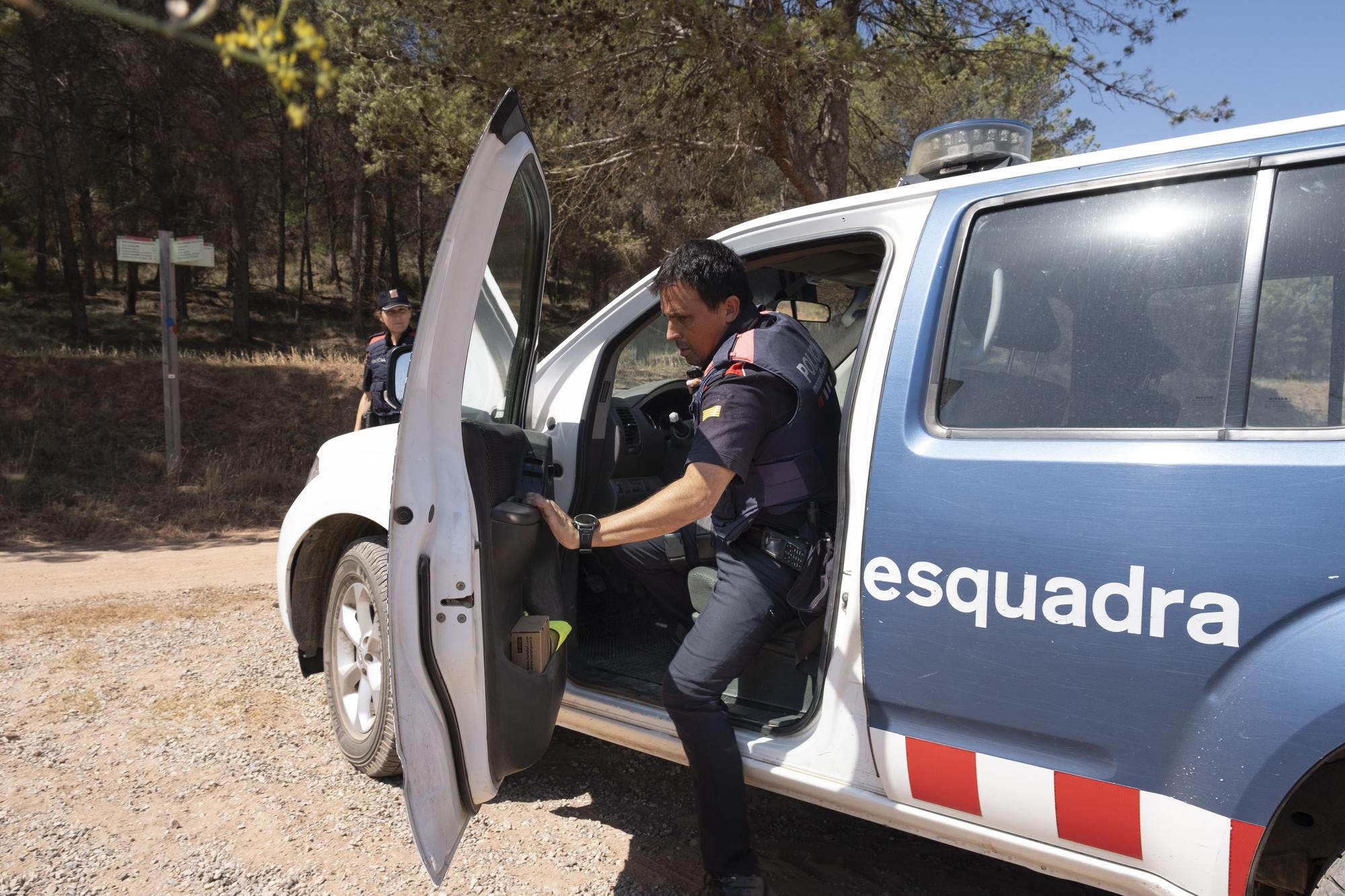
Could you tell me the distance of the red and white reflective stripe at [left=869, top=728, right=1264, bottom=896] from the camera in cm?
174

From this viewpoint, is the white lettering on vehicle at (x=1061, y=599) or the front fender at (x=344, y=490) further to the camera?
the front fender at (x=344, y=490)

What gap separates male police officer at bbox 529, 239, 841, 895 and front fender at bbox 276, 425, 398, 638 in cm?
79

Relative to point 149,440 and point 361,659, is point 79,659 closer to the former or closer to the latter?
point 361,659

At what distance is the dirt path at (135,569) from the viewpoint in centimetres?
590

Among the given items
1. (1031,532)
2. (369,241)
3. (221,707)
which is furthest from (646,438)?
(369,241)

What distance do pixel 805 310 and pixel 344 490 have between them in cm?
171

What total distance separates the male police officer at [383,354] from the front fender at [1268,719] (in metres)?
4.68

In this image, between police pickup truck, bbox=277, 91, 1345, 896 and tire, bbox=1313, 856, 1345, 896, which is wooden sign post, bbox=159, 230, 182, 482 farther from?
tire, bbox=1313, 856, 1345, 896

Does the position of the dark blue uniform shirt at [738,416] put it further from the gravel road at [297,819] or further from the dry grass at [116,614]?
the dry grass at [116,614]

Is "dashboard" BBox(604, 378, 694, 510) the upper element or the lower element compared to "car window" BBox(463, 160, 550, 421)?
lower

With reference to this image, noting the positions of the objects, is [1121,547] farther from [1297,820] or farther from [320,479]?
[320,479]

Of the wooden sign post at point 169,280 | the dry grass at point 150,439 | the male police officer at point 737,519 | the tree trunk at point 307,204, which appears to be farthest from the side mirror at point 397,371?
the tree trunk at point 307,204

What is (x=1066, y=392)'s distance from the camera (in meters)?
1.99

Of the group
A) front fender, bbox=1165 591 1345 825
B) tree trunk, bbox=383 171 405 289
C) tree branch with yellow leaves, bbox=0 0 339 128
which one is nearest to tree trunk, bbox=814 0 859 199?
front fender, bbox=1165 591 1345 825
